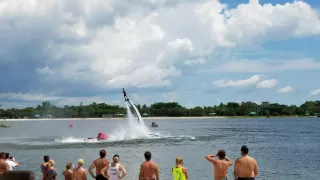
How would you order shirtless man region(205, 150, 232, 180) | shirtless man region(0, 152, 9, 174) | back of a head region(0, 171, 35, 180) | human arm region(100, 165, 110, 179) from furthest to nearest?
1. shirtless man region(0, 152, 9, 174)
2. human arm region(100, 165, 110, 179)
3. shirtless man region(205, 150, 232, 180)
4. back of a head region(0, 171, 35, 180)

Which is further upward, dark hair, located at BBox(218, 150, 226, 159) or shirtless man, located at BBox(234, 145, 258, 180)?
dark hair, located at BBox(218, 150, 226, 159)

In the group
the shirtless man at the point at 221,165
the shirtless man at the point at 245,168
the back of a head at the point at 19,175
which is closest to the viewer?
the back of a head at the point at 19,175

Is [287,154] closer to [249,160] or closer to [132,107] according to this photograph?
[132,107]

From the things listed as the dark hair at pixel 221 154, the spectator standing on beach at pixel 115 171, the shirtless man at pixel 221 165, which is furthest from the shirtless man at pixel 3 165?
the dark hair at pixel 221 154

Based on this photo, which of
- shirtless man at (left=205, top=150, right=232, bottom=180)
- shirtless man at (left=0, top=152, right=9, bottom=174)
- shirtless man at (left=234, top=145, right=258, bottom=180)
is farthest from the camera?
shirtless man at (left=0, top=152, right=9, bottom=174)

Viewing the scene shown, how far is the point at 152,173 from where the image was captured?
581 inches

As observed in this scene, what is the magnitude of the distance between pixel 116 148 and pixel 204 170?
23555 millimetres

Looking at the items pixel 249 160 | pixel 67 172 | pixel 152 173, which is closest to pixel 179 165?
pixel 152 173

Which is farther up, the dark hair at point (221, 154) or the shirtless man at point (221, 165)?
the dark hair at point (221, 154)

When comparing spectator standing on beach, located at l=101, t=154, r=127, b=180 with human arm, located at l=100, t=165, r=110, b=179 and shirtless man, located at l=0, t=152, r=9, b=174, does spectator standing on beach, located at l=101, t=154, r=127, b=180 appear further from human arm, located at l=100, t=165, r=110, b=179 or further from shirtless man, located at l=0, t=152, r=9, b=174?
shirtless man, located at l=0, t=152, r=9, b=174

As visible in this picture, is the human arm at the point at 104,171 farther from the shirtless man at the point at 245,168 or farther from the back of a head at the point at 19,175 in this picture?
the shirtless man at the point at 245,168

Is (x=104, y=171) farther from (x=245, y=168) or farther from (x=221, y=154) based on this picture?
(x=245, y=168)

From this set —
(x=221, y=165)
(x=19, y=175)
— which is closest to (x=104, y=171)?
(x=19, y=175)

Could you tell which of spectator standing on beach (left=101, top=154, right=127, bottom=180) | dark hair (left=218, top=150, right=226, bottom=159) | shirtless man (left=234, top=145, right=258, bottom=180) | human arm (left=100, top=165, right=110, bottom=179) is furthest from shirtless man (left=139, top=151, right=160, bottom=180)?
shirtless man (left=234, top=145, right=258, bottom=180)
